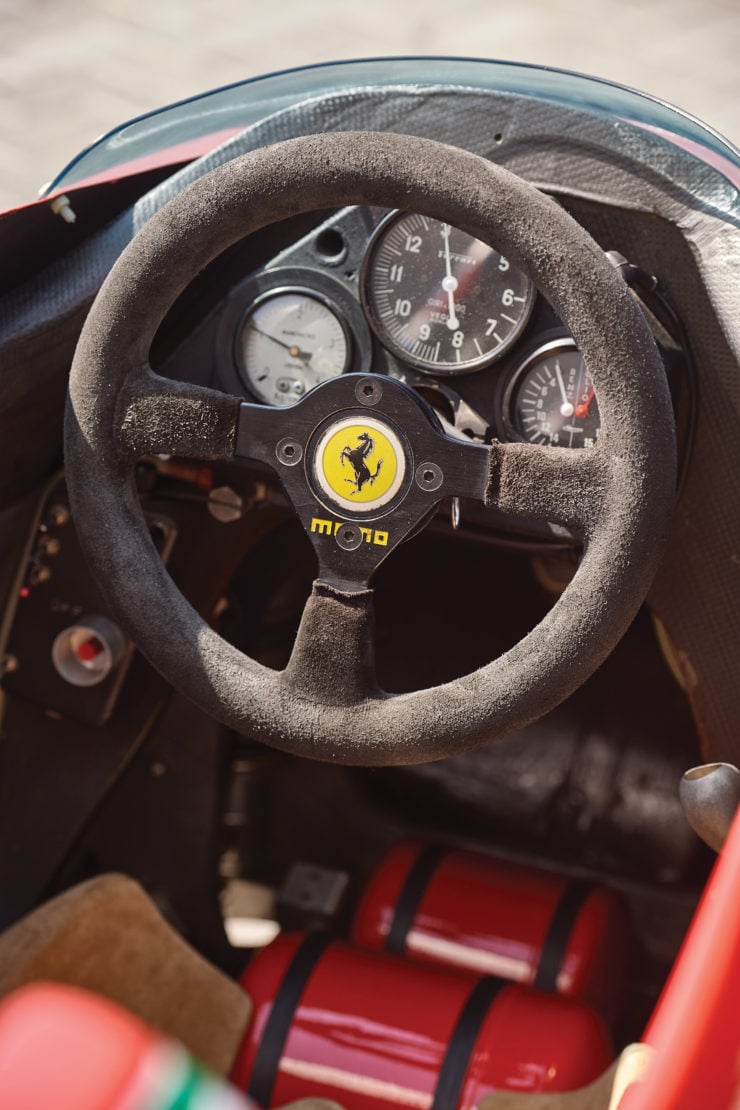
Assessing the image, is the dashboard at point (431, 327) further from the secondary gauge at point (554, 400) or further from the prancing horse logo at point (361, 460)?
the prancing horse logo at point (361, 460)

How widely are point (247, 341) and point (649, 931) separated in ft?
3.85

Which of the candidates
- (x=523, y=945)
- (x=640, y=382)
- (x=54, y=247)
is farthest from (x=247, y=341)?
(x=523, y=945)

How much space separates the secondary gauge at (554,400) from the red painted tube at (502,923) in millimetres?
721

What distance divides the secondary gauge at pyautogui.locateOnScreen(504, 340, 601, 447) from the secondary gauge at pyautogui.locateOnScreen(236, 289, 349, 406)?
196mm

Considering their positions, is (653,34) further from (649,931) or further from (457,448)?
(457,448)

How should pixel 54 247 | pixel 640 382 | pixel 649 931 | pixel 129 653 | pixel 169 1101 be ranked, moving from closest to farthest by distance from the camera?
pixel 169 1101, pixel 640 382, pixel 54 247, pixel 129 653, pixel 649 931

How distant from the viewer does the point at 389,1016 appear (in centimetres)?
153

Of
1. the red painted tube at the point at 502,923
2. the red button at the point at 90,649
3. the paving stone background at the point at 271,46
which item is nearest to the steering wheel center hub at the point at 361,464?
the red button at the point at 90,649

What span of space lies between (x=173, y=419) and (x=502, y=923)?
2.97 ft

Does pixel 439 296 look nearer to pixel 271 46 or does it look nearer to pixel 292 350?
pixel 292 350

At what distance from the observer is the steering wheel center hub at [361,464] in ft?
3.91

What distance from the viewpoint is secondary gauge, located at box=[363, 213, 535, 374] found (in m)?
1.38

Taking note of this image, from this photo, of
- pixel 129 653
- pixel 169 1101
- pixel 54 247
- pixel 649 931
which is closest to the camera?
pixel 169 1101

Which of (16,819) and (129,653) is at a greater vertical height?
(129,653)
